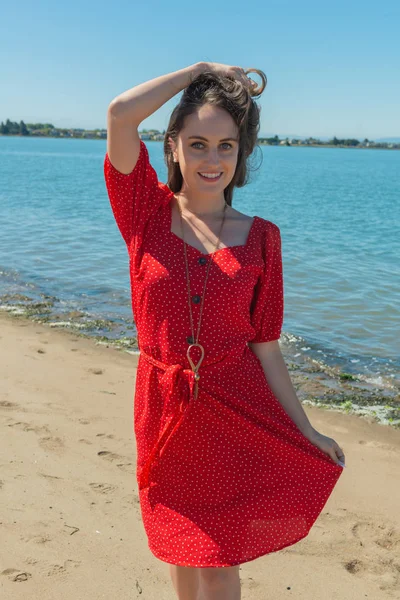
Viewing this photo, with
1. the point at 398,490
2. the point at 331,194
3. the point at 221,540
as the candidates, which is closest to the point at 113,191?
the point at 221,540

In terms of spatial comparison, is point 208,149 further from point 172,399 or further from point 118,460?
point 118,460

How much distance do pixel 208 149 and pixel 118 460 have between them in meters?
2.56

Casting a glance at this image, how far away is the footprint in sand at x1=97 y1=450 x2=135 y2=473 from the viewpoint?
4425mm

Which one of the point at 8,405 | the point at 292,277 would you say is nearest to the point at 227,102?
the point at 8,405

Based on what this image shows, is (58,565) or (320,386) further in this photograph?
(320,386)

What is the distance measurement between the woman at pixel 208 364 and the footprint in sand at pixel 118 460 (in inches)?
74.7

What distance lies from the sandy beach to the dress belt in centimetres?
105

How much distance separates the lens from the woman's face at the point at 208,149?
2.51 metres

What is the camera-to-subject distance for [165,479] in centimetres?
248

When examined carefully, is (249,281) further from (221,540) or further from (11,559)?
(11,559)

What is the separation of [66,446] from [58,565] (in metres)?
1.33

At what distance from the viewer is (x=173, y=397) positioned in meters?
2.44

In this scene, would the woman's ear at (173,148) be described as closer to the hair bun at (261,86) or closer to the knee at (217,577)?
the hair bun at (261,86)

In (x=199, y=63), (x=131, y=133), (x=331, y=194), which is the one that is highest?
(x=199, y=63)
